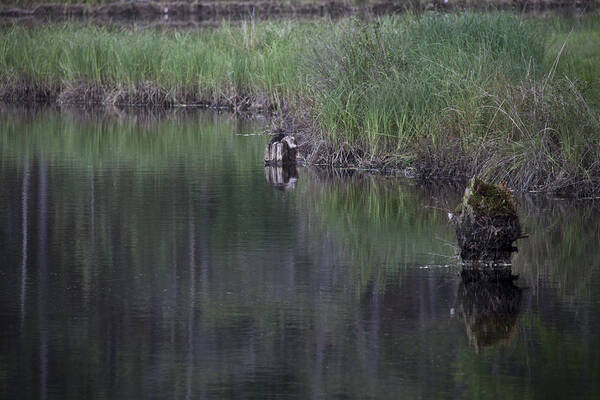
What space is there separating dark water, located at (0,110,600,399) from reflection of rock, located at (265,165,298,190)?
0.78ft

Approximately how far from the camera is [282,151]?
15.5m

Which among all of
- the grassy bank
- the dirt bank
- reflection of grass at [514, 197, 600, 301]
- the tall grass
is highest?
the dirt bank

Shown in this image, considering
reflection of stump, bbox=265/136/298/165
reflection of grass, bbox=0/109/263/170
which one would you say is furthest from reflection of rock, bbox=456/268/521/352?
reflection of grass, bbox=0/109/263/170

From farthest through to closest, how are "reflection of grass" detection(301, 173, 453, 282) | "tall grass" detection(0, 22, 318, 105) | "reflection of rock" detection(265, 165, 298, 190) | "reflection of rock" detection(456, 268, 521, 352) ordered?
"tall grass" detection(0, 22, 318, 105) → "reflection of rock" detection(265, 165, 298, 190) → "reflection of grass" detection(301, 173, 453, 282) → "reflection of rock" detection(456, 268, 521, 352)

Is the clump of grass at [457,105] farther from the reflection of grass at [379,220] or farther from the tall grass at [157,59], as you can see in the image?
the tall grass at [157,59]

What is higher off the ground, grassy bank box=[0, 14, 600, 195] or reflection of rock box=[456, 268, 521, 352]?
grassy bank box=[0, 14, 600, 195]

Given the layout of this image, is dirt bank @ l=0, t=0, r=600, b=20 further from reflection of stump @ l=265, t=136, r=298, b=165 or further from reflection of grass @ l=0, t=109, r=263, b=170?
reflection of stump @ l=265, t=136, r=298, b=165

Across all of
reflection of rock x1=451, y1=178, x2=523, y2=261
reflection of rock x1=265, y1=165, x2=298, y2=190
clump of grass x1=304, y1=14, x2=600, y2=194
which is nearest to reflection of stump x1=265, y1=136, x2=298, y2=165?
reflection of rock x1=265, y1=165, x2=298, y2=190

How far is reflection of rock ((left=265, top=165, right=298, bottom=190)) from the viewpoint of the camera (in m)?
13.8

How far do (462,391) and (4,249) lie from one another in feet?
16.4

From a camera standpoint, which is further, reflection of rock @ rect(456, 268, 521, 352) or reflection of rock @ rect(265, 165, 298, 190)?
reflection of rock @ rect(265, 165, 298, 190)

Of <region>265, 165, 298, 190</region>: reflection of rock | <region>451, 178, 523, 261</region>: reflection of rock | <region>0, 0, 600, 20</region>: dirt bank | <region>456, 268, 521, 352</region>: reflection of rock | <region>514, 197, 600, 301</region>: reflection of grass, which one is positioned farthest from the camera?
<region>0, 0, 600, 20</region>: dirt bank

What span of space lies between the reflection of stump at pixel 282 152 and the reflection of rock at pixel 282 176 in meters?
0.10

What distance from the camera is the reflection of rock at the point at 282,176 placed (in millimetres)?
13820
